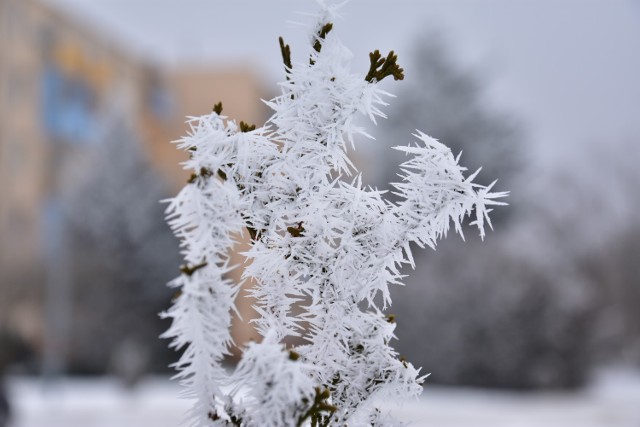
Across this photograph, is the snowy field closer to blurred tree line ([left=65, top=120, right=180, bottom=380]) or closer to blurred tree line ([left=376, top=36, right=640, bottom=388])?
blurred tree line ([left=376, top=36, right=640, bottom=388])

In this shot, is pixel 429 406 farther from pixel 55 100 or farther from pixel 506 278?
pixel 55 100

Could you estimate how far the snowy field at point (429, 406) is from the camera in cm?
1416

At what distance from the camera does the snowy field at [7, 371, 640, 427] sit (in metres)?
14.2

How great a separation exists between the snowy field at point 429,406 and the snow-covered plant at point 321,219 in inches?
385

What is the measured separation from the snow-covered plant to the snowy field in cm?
978

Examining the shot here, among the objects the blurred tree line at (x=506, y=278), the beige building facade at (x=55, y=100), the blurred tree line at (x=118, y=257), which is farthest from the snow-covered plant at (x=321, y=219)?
the beige building facade at (x=55, y=100)

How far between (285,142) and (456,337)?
18.7m

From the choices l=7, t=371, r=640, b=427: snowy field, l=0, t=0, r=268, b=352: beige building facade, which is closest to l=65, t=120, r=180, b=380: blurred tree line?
l=7, t=371, r=640, b=427: snowy field

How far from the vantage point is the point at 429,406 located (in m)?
16.8

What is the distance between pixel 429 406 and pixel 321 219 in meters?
15.1

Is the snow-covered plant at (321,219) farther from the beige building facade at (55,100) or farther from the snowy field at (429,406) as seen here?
the beige building facade at (55,100)

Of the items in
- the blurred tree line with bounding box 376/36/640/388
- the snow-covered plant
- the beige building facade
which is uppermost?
the beige building facade

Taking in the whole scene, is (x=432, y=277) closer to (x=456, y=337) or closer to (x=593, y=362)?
(x=456, y=337)

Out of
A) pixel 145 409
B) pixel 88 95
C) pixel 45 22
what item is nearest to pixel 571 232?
pixel 145 409
